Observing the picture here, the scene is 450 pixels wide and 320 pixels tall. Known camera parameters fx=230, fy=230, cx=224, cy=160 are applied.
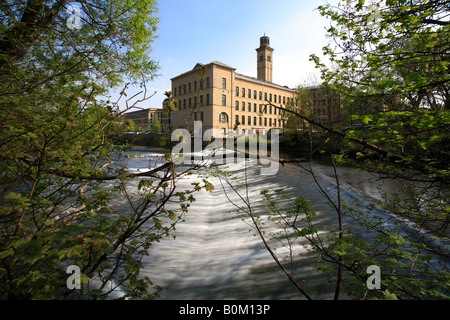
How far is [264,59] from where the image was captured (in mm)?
66000

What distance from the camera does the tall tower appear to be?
6563 cm

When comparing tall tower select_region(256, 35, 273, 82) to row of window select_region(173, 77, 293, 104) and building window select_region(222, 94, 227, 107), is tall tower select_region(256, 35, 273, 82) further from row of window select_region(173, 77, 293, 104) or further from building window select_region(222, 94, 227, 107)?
building window select_region(222, 94, 227, 107)

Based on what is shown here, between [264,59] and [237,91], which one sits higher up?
[264,59]

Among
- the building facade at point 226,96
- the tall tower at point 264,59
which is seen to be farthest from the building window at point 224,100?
the tall tower at point 264,59

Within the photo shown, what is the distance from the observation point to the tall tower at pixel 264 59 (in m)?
65.6

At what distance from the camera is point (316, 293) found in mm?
3527

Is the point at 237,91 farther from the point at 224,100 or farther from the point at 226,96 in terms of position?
the point at 224,100

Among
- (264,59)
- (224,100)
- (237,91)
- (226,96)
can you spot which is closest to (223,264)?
(224,100)

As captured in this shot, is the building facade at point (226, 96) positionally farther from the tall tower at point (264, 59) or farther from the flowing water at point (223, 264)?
the flowing water at point (223, 264)

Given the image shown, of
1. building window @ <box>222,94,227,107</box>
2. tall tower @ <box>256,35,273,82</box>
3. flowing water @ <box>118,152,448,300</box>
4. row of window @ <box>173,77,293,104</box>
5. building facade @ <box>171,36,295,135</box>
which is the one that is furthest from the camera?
tall tower @ <box>256,35,273,82</box>

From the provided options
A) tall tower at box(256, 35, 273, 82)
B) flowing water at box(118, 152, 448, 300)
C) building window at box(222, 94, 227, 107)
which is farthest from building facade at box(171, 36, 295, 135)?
flowing water at box(118, 152, 448, 300)

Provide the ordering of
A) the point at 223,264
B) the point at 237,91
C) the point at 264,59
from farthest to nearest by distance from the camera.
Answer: the point at 264,59 → the point at 237,91 → the point at 223,264
